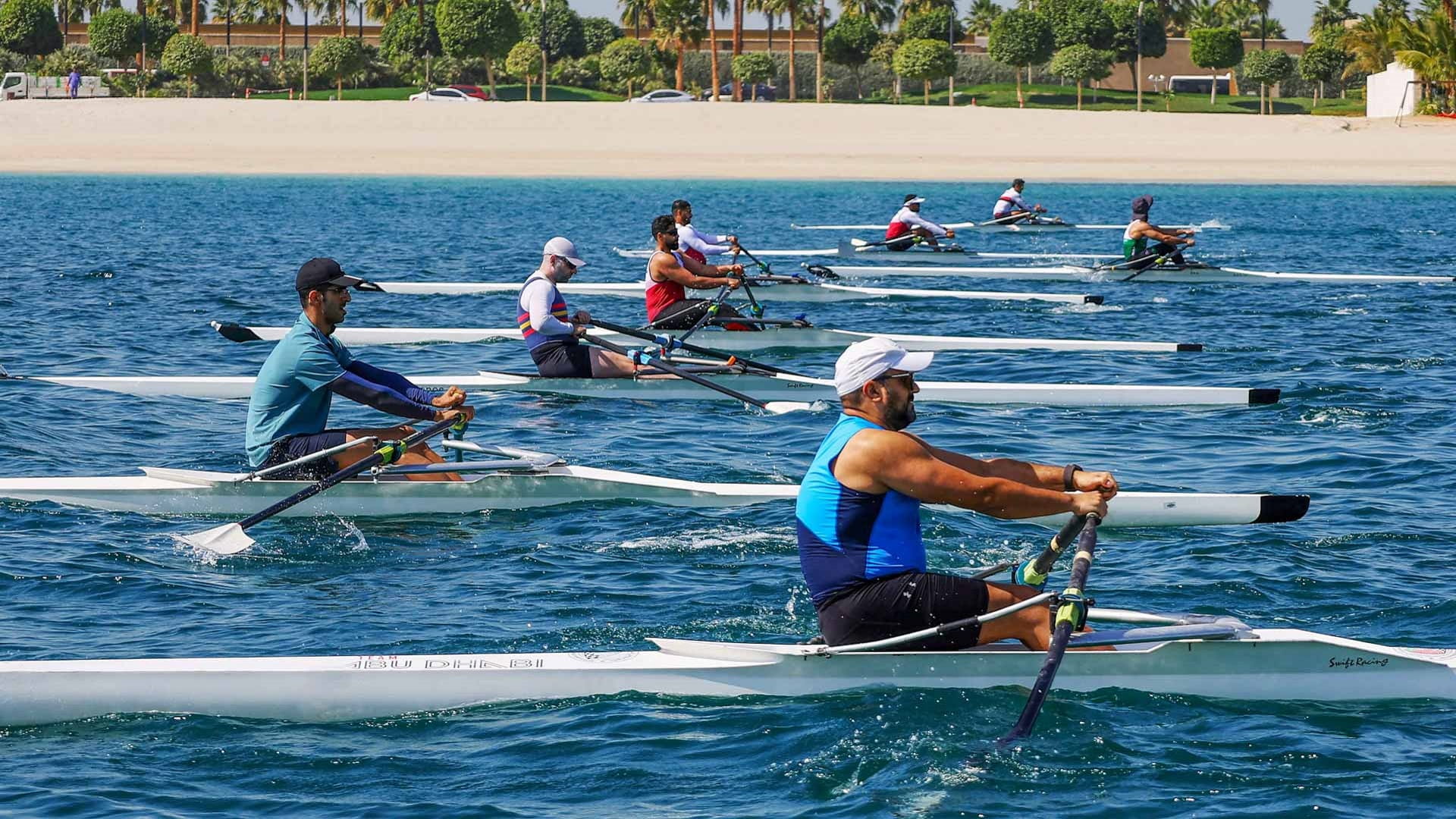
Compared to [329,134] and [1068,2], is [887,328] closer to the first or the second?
[329,134]

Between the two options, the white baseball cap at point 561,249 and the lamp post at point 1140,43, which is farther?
the lamp post at point 1140,43

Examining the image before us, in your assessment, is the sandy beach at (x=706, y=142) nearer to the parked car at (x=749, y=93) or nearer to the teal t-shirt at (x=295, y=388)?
the parked car at (x=749, y=93)

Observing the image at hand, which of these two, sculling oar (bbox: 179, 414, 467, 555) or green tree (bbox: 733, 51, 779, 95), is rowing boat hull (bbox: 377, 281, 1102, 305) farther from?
green tree (bbox: 733, 51, 779, 95)

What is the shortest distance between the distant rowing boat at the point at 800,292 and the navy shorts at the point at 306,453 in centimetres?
1263

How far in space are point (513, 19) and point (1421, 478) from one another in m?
84.9

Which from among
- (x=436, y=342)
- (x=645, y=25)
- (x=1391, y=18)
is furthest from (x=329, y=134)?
(x=436, y=342)

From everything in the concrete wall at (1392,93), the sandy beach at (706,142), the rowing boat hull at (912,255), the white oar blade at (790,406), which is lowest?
the white oar blade at (790,406)

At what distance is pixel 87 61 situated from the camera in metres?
95.1

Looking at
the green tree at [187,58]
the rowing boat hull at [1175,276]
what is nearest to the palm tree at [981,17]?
the green tree at [187,58]

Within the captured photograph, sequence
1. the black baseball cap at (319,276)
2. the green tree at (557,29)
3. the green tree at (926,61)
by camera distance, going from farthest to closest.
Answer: the green tree at (557,29)
the green tree at (926,61)
the black baseball cap at (319,276)

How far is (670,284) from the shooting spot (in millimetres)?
18094

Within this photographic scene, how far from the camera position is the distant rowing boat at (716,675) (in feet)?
25.0

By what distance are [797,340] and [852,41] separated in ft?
263

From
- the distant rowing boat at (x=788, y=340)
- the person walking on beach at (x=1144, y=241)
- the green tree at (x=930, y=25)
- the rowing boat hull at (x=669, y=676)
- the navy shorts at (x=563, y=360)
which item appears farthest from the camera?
the green tree at (x=930, y=25)
